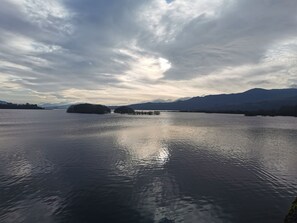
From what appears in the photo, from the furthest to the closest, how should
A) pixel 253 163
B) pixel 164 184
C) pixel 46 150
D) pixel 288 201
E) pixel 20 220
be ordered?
pixel 46 150 → pixel 253 163 → pixel 164 184 → pixel 288 201 → pixel 20 220

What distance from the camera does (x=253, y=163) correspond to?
42.7m

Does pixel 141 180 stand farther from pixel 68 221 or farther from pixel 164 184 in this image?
pixel 68 221

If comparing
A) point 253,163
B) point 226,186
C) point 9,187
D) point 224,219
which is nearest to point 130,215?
point 224,219

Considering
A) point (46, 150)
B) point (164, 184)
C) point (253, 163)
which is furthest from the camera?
point (46, 150)

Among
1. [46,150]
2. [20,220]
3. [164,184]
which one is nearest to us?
[20,220]

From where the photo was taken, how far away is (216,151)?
53.2 metres

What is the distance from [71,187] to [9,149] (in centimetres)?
3148

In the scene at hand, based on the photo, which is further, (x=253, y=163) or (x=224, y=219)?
(x=253, y=163)

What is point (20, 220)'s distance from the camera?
21062mm

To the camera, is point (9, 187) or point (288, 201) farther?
point (9, 187)

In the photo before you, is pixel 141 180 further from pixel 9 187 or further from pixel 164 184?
pixel 9 187

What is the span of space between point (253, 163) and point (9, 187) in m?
36.4

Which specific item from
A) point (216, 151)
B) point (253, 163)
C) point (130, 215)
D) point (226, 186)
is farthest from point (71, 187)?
point (216, 151)

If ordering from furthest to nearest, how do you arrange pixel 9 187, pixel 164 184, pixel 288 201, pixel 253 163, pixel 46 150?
1. pixel 46 150
2. pixel 253 163
3. pixel 164 184
4. pixel 9 187
5. pixel 288 201
